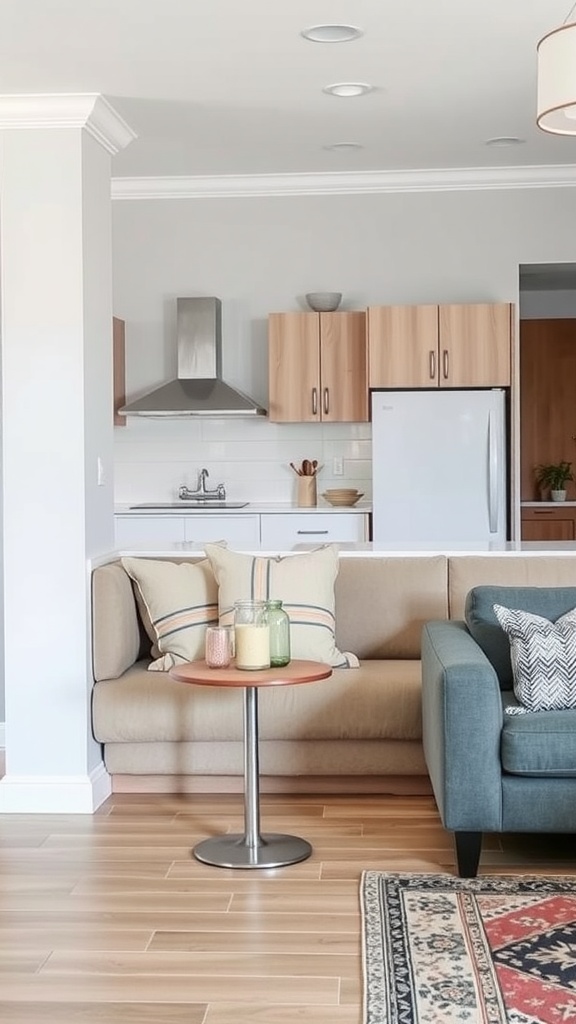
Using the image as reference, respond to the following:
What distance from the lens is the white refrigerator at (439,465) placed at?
662 cm

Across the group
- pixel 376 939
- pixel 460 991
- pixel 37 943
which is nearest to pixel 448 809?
pixel 376 939

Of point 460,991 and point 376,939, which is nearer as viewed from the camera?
point 460,991

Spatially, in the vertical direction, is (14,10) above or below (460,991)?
above

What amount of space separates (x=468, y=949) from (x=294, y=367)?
4318 mm

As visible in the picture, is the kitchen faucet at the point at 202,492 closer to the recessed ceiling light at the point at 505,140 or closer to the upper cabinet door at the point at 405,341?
the upper cabinet door at the point at 405,341

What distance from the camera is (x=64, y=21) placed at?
4109 mm

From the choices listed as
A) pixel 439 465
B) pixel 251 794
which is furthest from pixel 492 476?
pixel 251 794

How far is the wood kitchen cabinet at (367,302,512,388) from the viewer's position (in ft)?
21.9

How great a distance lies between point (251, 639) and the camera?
380 cm

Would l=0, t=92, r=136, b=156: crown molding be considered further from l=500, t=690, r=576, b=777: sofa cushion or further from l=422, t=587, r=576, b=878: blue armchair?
l=500, t=690, r=576, b=777: sofa cushion

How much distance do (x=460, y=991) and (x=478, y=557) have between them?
91.2 inches

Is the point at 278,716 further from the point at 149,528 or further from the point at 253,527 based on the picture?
the point at 149,528

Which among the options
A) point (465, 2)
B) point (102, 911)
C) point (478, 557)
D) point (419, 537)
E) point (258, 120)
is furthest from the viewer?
point (419, 537)

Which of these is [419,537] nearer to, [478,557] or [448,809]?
[478,557]
